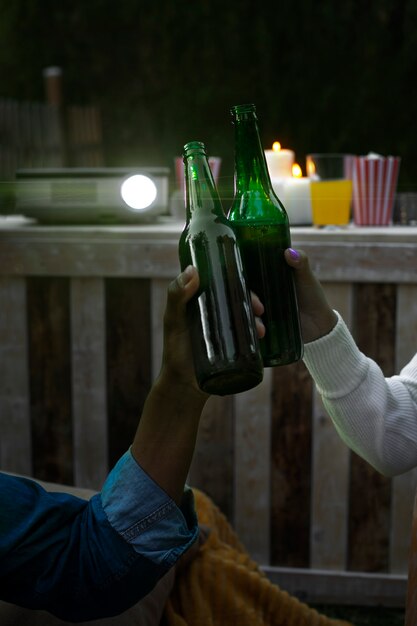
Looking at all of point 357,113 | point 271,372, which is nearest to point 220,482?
point 271,372

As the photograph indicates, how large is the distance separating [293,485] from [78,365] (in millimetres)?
676

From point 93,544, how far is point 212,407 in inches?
54.3

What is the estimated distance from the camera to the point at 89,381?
7.32 ft

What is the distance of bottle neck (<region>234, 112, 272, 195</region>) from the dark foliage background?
8.93ft

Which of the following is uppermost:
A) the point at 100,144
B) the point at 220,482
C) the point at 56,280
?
the point at 100,144

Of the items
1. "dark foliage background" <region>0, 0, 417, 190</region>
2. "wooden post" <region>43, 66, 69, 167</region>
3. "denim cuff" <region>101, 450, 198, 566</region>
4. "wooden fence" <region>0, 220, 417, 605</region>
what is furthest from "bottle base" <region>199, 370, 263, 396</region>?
"wooden post" <region>43, 66, 69, 167</region>

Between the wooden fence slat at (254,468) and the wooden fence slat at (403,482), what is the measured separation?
0.34 metres

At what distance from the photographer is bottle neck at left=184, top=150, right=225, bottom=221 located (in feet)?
2.75

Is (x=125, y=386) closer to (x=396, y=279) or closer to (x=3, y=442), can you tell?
(x=3, y=442)

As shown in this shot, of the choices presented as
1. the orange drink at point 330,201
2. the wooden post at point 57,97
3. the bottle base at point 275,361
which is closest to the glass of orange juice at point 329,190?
the orange drink at point 330,201

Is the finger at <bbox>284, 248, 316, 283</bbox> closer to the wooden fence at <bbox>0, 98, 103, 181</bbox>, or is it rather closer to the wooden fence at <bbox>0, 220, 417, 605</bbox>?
the wooden fence at <bbox>0, 220, 417, 605</bbox>

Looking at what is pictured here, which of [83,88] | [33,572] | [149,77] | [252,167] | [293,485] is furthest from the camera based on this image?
[83,88]

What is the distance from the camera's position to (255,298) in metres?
0.82

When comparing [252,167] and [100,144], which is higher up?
[100,144]
